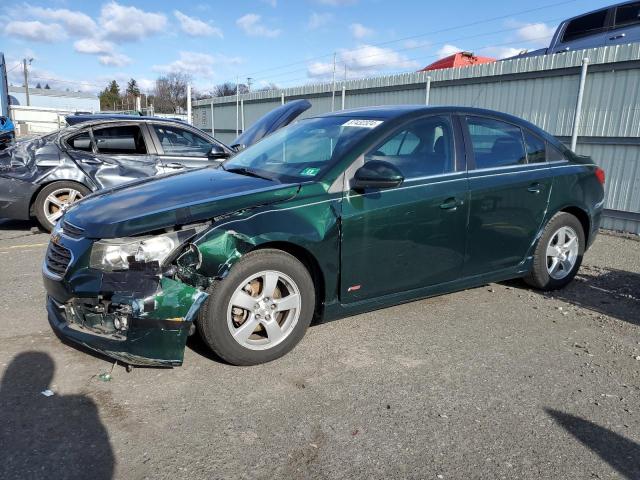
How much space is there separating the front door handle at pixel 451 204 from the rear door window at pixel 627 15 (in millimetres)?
8579

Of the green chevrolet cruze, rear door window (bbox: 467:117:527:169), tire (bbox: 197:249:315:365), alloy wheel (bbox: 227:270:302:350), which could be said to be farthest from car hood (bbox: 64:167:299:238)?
rear door window (bbox: 467:117:527:169)

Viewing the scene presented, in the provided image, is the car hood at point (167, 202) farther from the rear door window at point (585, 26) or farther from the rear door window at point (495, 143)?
the rear door window at point (585, 26)

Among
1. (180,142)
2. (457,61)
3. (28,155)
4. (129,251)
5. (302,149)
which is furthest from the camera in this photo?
(457,61)

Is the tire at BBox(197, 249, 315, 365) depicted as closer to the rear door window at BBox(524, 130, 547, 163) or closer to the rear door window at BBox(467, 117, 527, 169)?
the rear door window at BBox(467, 117, 527, 169)

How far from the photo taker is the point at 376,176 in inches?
134

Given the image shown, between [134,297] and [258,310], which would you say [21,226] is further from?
[258,310]

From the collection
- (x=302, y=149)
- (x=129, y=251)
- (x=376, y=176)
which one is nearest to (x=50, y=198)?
(x=302, y=149)

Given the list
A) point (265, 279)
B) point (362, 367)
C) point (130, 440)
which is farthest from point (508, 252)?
point (130, 440)

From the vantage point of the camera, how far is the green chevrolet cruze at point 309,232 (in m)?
2.92

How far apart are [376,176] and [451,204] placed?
82 cm

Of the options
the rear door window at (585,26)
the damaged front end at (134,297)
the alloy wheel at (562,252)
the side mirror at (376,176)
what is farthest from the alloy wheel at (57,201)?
the rear door window at (585,26)

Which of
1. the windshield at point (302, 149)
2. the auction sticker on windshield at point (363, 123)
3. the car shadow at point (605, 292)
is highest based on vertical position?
the auction sticker on windshield at point (363, 123)

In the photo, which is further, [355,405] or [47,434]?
[355,405]

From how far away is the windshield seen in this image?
3.65 metres
